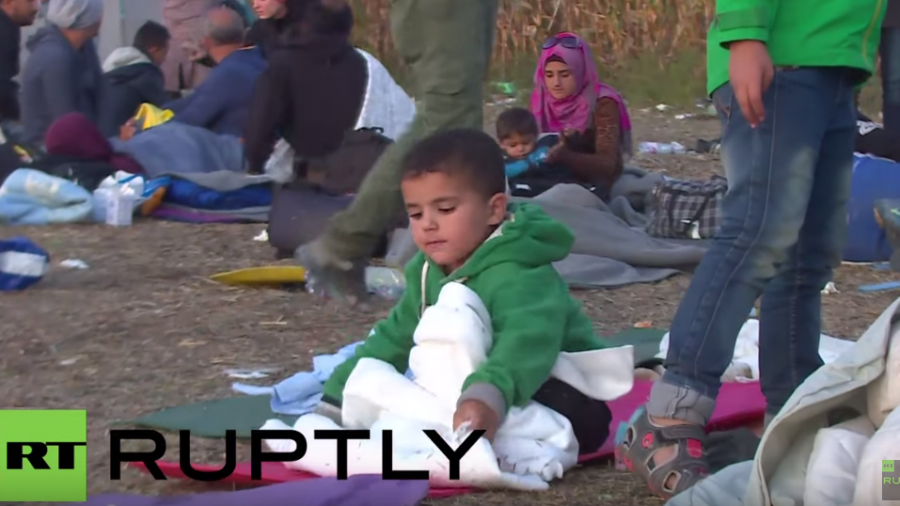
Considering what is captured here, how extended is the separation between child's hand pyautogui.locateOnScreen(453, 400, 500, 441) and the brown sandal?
0.30 metres

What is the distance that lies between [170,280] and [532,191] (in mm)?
1938

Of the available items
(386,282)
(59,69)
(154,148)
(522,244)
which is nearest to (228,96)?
(154,148)

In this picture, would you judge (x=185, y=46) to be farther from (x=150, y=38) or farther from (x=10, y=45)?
(x=10, y=45)

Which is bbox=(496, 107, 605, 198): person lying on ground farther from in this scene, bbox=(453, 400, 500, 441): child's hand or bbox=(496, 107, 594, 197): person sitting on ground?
bbox=(453, 400, 500, 441): child's hand

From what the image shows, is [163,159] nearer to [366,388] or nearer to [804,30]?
[366,388]

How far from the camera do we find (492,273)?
→ 2912 mm

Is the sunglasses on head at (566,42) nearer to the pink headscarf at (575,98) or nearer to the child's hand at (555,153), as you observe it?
the pink headscarf at (575,98)

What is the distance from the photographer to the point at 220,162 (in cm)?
733

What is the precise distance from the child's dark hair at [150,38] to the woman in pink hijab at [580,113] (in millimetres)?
3162

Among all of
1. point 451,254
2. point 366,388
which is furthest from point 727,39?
point 366,388

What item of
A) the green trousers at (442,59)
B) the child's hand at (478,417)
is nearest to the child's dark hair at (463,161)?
the child's hand at (478,417)

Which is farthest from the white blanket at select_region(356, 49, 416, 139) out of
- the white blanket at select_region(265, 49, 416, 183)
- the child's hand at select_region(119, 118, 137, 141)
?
the child's hand at select_region(119, 118, 137, 141)

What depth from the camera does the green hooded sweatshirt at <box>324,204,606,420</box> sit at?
9.01ft

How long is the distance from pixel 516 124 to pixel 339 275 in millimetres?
2148
